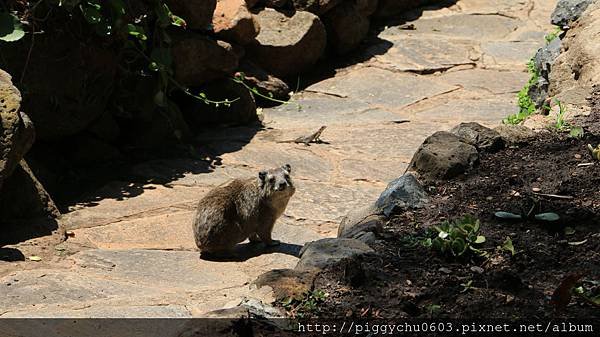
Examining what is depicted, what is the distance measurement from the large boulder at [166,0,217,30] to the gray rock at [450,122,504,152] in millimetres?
3771

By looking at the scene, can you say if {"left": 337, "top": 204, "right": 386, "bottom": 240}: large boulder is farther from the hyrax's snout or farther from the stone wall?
the stone wall

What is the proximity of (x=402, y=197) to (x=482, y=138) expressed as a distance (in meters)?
1.05

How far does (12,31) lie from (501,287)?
4606mm

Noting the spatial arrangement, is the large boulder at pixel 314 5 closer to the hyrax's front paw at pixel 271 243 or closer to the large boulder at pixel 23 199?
the hyrax's front paw at pixel 271 243

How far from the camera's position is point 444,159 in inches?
240

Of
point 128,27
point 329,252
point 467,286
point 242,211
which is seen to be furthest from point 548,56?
point 467,286

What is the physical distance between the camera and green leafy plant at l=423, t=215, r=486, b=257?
4859 millimetres

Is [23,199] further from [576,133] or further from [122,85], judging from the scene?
[576,133]

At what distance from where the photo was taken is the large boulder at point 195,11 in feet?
30.9

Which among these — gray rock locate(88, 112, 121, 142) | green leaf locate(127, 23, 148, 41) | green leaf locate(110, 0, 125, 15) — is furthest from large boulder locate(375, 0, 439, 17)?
green leaf locate(110, 0, 125, 15)

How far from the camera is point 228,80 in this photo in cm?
1007

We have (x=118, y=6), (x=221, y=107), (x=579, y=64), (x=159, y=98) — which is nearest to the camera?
(x=579, y=64)

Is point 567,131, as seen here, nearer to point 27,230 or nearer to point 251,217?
point 251,217

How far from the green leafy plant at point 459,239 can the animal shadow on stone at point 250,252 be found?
2140 millimetres
